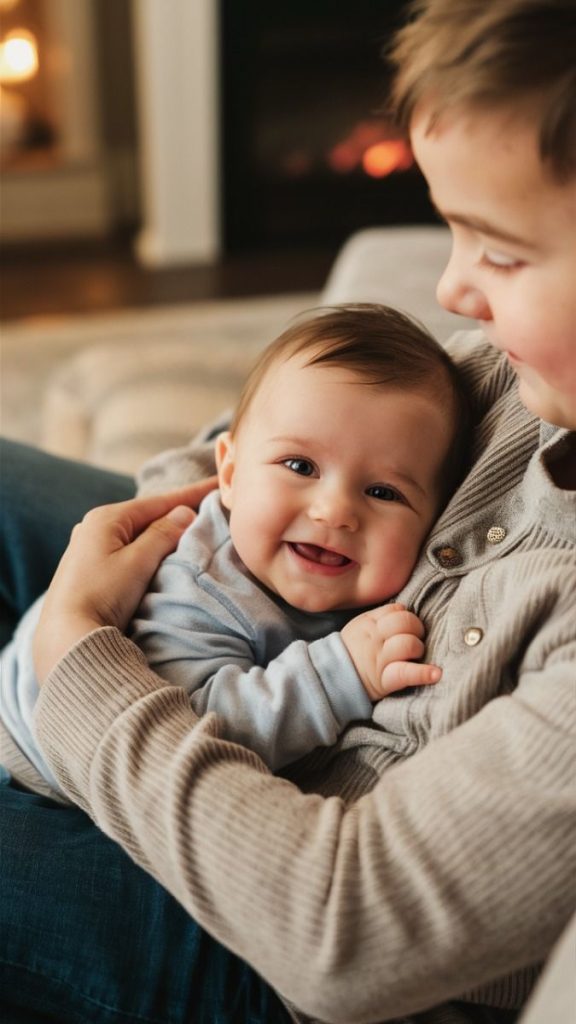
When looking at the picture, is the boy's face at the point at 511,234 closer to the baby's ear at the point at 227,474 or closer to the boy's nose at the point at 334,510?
the boy's nose at the point at 334,510

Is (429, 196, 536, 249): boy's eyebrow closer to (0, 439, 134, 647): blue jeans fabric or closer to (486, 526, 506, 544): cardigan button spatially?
(486, 526, 506, 544): cardigan button

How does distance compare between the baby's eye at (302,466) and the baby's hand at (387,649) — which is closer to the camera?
the baby's hand at (387,649)

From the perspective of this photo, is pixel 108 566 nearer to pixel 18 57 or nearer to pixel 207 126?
pixel 207 126

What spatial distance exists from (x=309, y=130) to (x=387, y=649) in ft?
10.5

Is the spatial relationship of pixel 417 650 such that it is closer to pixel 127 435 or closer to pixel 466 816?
pixel 466 816

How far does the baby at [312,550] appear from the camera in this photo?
2.78 ft

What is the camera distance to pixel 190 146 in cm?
355

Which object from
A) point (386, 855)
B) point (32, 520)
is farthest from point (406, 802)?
point (32, 520)

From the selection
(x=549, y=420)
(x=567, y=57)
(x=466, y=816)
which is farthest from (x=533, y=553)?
(x=567, y=57)

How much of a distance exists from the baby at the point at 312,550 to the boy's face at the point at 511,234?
18 centimetres

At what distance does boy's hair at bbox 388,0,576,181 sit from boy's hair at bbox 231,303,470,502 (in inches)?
11.1

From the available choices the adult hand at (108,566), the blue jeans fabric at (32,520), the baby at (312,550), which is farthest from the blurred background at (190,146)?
the baby at (312,550)

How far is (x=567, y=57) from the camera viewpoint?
631mm

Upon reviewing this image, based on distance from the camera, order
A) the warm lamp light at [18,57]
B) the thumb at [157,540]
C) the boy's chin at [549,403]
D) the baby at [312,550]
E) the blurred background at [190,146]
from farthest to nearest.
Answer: the warm lamp light at [18,57] < the blurred background at [190,146] < the thumb at [157,540] < the baby at [312,550] < the boy's chin at [549,403]
